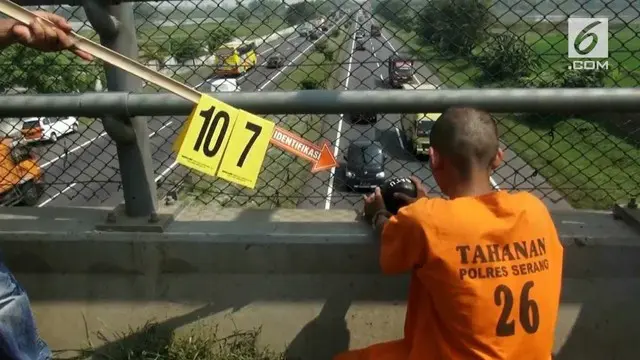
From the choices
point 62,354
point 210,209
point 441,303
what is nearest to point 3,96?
point 210,209

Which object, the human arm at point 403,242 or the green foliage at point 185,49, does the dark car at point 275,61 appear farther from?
the human arm at point 403,242

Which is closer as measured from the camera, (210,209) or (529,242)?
(529,242)

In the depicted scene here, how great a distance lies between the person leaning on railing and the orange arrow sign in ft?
2.80

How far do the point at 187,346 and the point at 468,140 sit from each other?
179cm

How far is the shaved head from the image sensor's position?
7.90 feet

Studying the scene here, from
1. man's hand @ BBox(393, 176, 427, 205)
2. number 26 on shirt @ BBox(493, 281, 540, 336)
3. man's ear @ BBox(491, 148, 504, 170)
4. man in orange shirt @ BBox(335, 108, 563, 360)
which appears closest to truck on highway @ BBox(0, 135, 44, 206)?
man's hand @ BBox(393, 176, 427, 205)

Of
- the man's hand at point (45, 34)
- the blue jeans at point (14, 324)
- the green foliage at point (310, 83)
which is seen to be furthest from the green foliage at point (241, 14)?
the blue jeans at point (14, 324)

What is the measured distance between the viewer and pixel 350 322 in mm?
3133

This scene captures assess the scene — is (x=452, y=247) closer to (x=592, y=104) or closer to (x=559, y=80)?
(x=592, y=104)

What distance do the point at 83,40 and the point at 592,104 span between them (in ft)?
7.17

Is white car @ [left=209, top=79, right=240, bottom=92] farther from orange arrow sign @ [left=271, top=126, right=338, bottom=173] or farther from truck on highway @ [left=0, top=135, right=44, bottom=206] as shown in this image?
truck on highway @ [left=0, top=135, right=44, bottom=206]

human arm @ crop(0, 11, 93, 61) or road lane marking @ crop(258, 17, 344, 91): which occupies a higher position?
road lane marking @ crop(258, 17, 344, 91)

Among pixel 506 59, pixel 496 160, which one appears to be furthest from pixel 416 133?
pixel 496 160

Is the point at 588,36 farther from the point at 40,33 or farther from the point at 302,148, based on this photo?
the point at 40,33
